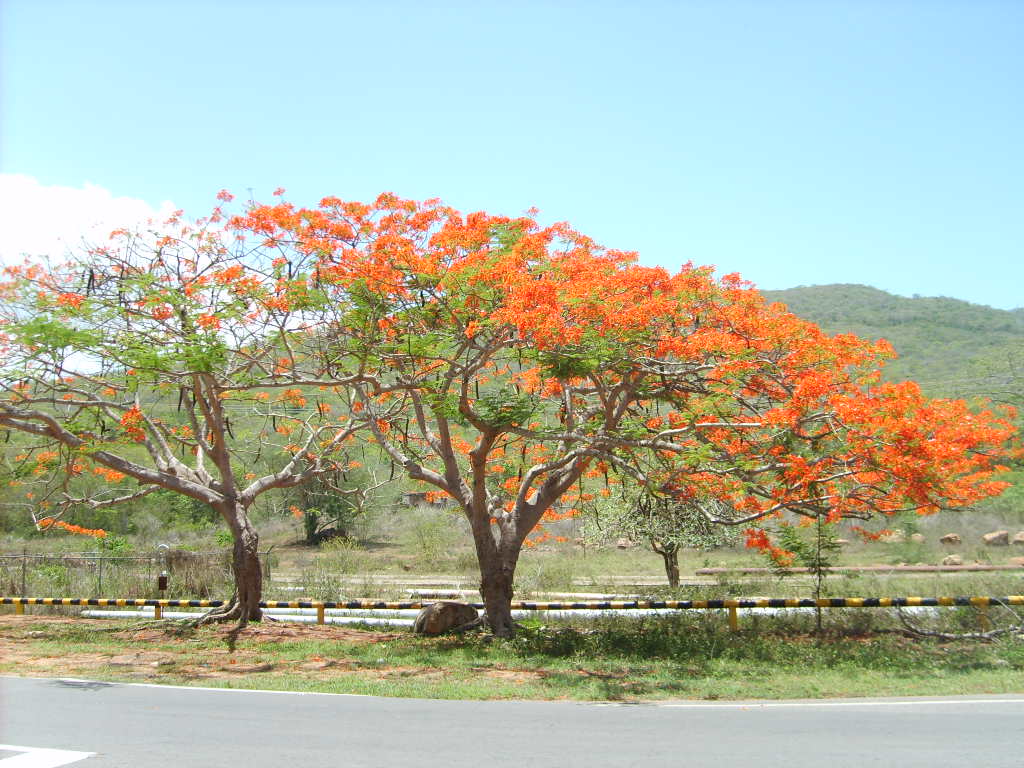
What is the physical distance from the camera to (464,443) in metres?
17.6

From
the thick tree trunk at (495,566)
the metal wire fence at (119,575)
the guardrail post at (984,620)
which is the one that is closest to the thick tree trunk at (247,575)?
the thick tree trunk at (495,566)

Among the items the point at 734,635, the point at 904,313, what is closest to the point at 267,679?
the point at 734,635

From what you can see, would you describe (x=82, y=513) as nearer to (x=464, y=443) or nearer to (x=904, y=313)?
(x=464, y=443)

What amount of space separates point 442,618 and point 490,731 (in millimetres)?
6767

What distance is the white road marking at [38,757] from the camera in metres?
5.73

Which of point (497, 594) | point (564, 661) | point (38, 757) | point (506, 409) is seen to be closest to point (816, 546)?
point (497, 594)

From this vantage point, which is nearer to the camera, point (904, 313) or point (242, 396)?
point (242, 396)

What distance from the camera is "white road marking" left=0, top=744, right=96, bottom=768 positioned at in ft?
18.8

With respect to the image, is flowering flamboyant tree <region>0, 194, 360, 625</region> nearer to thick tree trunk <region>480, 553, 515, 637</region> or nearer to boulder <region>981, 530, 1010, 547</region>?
thick tree trunk <region>480, 553, 515, 637</region>

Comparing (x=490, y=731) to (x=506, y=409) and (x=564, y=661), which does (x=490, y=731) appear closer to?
(x=564, y=661)

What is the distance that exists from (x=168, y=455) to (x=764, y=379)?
10.4 meters

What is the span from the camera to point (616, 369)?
38.6 feet

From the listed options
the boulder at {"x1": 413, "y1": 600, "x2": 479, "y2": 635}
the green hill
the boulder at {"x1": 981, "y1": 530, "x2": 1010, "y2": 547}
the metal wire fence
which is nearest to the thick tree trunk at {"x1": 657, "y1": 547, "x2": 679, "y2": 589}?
the boulder at {"x1": 413, "y1": 600, "x2": 479, "y2": 635}

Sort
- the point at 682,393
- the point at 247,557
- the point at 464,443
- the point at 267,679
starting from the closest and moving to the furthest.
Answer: the point at 267,679, the point at 682,393, the point at 247,557, the point at 464,443
